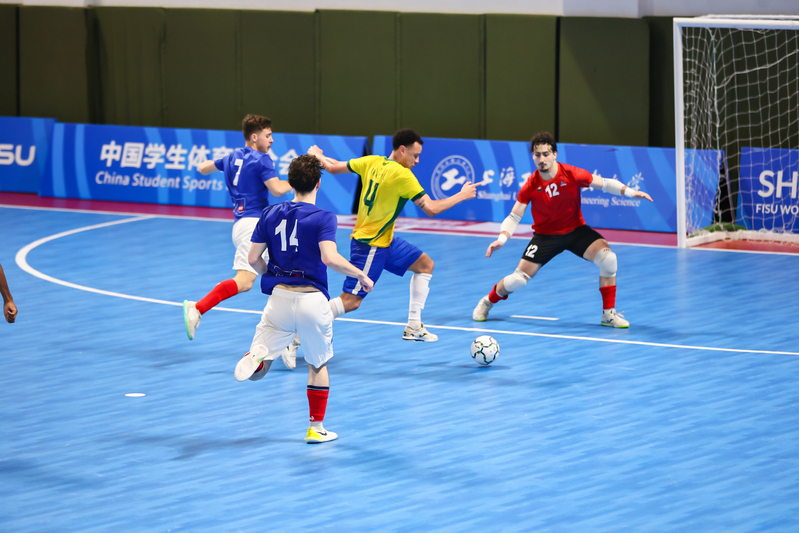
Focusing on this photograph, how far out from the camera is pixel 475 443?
804cm

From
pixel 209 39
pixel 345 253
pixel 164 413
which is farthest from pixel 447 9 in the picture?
pixel 164 413

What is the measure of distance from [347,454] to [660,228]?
462 inches

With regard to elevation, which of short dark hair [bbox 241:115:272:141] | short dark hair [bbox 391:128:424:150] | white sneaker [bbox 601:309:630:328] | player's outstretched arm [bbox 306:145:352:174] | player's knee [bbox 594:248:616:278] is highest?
short dark hair [bbox 241:115:272:141]

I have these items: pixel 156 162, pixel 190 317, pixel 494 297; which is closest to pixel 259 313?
pixel 190 317

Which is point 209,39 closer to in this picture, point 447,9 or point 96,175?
point 96,175

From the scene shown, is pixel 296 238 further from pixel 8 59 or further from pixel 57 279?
pixel 8 59

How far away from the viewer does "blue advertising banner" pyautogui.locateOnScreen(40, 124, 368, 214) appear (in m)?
20.4

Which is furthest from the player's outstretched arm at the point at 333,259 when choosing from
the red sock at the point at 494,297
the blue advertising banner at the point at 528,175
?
the blue advertising banner at the point at 528,175

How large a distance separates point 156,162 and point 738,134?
11372 millimetres

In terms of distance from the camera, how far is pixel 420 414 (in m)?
8.77

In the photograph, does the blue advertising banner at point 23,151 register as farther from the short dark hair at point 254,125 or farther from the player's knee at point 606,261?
the player's knee at point 606,261

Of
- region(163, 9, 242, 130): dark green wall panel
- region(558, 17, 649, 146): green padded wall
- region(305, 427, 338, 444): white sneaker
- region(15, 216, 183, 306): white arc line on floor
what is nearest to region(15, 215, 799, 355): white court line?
region(15, 216, 183, 306): white arc line on floor

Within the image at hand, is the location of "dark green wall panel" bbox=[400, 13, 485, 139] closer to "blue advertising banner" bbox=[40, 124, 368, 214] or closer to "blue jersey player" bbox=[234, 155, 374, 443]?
"blue advertising banner" bbox=[40, 124, 368, 214]

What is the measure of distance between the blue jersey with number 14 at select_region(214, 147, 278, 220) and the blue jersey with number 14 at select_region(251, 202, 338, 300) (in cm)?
309
